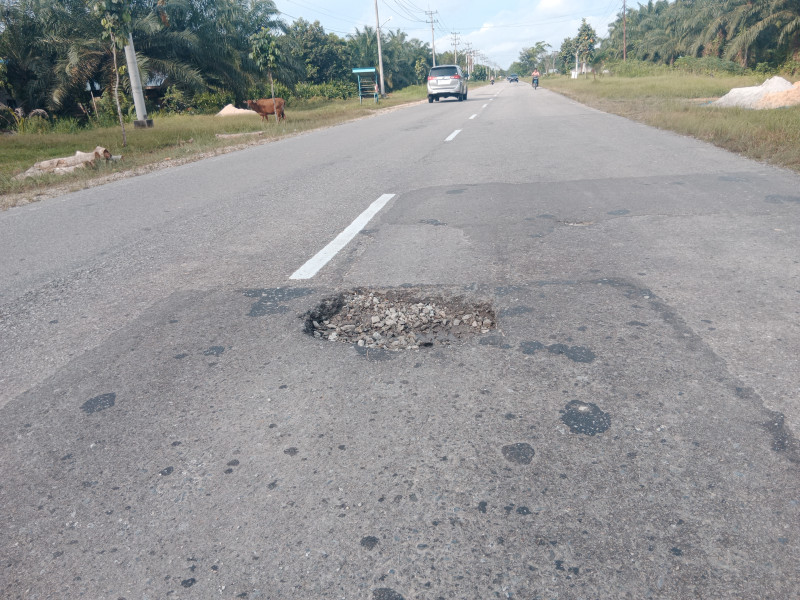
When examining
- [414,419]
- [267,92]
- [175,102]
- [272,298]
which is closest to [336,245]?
[272,298]

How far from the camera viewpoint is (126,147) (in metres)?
15.2

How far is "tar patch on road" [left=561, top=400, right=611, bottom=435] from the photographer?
235cm

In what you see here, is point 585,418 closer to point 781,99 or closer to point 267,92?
point 781,99

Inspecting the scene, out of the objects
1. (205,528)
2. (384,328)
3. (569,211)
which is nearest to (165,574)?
(205,528)

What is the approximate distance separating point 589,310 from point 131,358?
250 cm

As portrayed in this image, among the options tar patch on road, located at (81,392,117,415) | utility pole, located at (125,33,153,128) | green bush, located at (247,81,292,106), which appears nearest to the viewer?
tar patch on road, located at (81,392,117,415)

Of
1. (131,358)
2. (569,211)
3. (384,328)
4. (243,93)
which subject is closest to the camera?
(131,358)

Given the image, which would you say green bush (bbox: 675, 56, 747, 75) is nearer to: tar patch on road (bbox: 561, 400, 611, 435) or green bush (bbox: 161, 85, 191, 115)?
green bush (bbox: 161, 85, 191, 115)

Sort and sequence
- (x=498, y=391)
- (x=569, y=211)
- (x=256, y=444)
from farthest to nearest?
(x=569, y=211)
(x=498, y=391)
(x=256, y=444)

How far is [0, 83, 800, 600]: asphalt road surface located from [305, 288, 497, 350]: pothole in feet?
0.29

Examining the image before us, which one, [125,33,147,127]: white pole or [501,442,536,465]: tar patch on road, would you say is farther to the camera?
[125,33,147,127]: white pole

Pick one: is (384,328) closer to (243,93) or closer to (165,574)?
(165,574)

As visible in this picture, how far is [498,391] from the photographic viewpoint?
2643 millimetres

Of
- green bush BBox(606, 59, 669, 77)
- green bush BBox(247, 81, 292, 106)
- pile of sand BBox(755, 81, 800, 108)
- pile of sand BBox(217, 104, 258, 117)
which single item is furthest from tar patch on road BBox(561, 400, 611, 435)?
green bush BBox(606, 59, 669, 77)
